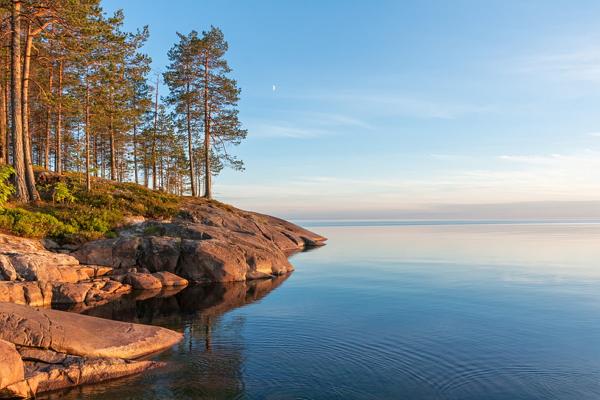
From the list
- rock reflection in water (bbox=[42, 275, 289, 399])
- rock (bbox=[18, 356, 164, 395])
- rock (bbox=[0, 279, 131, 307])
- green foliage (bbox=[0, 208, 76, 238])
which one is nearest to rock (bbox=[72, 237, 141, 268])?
green foliage (bbox=[0, 208, 76, 238])

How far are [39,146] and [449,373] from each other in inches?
2348

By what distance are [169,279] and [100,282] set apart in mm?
3407

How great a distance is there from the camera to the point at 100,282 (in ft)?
58.8

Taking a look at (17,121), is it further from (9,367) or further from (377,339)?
(377,339)

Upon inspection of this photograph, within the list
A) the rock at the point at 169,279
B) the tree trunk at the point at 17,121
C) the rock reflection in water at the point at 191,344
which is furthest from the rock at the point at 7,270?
the tree trunk at the point at 17,121

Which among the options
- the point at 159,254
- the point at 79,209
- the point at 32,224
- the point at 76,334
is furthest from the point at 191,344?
the point at 79,209

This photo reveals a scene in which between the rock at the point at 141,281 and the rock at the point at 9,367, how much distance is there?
10967mm

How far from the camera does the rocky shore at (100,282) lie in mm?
8719

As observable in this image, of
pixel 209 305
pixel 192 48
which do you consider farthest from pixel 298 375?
pixel 192 48

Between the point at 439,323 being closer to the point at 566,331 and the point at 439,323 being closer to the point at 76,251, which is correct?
the point at 566,331

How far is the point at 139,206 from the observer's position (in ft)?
96.5

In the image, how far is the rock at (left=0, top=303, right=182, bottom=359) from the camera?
911 cm

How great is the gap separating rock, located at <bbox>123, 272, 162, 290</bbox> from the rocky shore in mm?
47

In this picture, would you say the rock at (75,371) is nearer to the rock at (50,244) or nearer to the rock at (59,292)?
the rock at (59,292)
